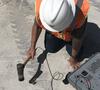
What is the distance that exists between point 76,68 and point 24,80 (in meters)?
0.70

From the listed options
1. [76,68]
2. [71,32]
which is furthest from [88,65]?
[71,32]

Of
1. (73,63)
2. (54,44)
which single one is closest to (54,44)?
(54,44)

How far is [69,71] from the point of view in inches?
178

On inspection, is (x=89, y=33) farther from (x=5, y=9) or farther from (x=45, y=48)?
(x=5, y=9)

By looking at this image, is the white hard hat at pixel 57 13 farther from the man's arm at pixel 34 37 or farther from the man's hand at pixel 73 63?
the man's hand at pixel 73 63

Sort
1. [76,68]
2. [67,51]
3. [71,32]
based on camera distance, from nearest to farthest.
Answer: [71,32], [76,68], [67,51]

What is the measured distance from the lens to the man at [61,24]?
3.67 metres

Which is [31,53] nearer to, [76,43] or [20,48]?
[20,48]

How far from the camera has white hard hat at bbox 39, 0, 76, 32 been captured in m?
3.64

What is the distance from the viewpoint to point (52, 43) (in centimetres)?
467

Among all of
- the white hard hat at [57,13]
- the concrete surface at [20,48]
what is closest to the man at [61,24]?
the white hard hat at [57,13]

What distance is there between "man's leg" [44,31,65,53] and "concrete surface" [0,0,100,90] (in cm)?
7

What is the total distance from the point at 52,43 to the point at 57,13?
1082 millimetres

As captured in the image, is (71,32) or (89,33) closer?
(71,32)
